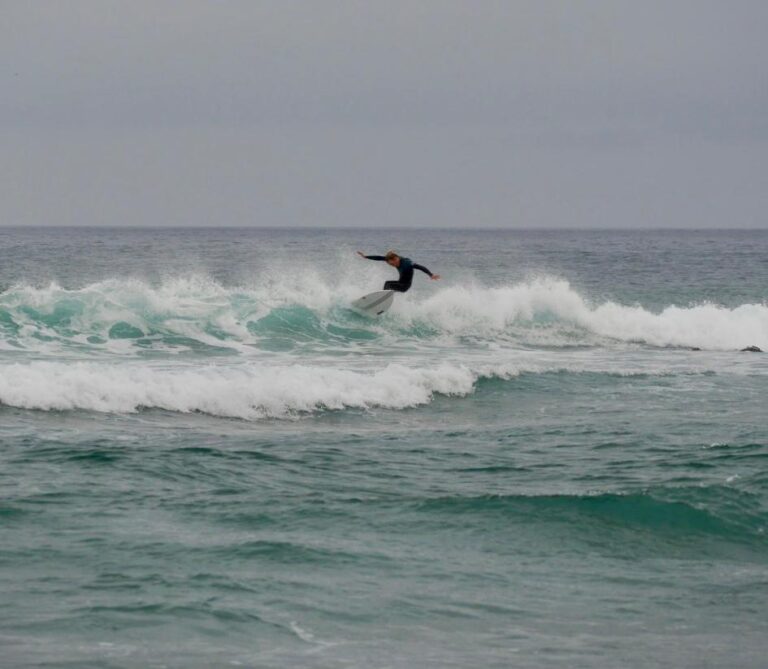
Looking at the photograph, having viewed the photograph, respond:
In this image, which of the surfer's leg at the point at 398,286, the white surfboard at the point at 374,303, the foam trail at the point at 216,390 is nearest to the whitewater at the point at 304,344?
the foam trail at the point at 216,390

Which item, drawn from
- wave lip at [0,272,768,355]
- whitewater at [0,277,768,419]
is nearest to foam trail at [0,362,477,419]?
whitewater at [0,277,768,419]

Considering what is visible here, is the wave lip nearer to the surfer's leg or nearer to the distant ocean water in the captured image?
the distant ocean water

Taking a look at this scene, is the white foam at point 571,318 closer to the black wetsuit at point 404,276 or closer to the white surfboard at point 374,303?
the white surfboard at point 374,303

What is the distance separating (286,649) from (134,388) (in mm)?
10782

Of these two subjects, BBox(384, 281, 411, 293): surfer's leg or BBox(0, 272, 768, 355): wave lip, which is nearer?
BBox(0, 272, 768, 355): wave lip

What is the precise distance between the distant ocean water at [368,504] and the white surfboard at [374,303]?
136 inches

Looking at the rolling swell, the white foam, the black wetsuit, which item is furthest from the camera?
the white foam

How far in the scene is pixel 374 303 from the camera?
31.7 metres

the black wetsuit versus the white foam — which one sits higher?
the black wetsuit

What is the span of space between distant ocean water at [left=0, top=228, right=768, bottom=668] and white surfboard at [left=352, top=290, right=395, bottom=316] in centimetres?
345

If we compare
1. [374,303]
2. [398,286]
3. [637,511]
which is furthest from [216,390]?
[374,303]

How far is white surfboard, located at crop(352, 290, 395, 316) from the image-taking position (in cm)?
3159

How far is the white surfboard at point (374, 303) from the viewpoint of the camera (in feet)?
104

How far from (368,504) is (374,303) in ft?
62.2
